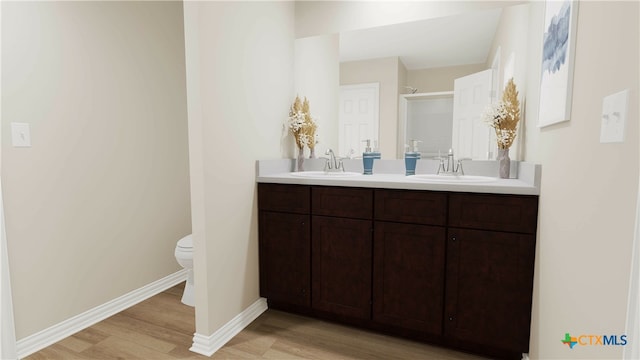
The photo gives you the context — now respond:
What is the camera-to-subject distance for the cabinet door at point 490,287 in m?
1.55

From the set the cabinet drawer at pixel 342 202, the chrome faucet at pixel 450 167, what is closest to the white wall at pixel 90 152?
the cabinet drawer at pixel 342 202

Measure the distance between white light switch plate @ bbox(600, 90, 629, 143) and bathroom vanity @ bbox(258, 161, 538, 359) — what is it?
74cm

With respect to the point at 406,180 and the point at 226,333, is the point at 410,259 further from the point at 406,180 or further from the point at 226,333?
the point at 226,333

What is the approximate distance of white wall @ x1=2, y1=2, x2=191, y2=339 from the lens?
1.71 m

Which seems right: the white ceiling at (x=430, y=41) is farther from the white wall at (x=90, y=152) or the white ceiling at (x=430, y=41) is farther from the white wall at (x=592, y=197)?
the white wall at (x=90, y=152)

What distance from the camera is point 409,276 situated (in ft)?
5.79

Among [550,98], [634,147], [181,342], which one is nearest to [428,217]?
[550,98]

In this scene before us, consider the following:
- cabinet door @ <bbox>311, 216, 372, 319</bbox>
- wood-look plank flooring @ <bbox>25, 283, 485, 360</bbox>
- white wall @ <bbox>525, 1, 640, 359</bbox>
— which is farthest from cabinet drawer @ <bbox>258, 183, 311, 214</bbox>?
white wall @ <bbox>525, 1, 640, 359</bbox>

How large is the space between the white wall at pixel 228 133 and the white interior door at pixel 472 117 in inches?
46.0

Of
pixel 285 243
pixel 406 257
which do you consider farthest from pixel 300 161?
pixel 406 257

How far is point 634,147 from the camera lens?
0.66m

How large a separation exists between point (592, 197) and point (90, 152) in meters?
2.38

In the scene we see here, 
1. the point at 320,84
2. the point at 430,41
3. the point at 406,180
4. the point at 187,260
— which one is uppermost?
the point at 430,41

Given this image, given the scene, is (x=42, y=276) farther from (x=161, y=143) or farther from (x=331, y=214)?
(x=331, y=214)
